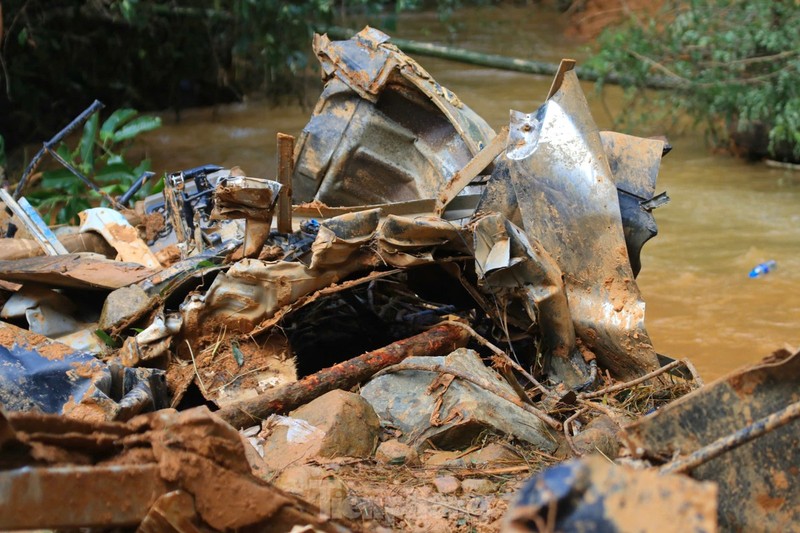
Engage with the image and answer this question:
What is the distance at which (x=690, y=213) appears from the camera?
8656mm

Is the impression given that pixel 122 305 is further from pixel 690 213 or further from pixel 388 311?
pixel 690 213

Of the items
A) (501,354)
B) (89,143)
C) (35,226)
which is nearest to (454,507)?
(501,354)

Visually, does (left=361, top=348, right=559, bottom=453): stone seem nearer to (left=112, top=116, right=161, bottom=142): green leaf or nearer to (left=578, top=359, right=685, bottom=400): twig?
(left=578, top=359, right=685, bottom=400): twig

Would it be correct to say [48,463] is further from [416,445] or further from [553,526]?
[416,445]

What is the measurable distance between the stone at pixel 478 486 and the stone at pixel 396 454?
0.22m

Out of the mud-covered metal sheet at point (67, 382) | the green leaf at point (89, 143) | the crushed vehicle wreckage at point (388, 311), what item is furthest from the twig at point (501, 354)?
the green leaf at point (89, 143)

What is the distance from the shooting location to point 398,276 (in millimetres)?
3693

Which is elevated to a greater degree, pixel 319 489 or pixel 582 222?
pixel 582 222

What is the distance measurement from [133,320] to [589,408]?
178 centimetres

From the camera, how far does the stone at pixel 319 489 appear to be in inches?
89.2

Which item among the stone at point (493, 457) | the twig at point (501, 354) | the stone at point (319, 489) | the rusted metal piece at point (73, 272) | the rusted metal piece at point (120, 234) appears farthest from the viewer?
the rusted metal piece at point (120, 234)

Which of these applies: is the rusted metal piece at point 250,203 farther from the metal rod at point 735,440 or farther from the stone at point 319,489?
Result: the metal rod at point 735,440

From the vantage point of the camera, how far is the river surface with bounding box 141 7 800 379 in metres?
6.40

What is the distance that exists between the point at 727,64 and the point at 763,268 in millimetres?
2951
